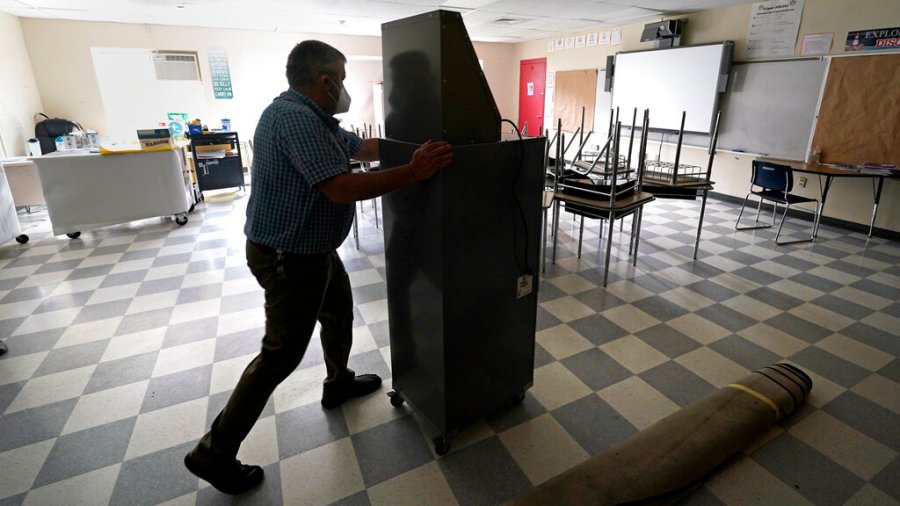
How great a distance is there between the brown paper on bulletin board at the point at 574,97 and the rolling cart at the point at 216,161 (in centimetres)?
515

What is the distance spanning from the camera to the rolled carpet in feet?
4.68

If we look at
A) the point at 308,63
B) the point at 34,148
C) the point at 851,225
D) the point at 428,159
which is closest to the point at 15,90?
the point at 34,148

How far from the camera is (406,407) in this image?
2016 mm

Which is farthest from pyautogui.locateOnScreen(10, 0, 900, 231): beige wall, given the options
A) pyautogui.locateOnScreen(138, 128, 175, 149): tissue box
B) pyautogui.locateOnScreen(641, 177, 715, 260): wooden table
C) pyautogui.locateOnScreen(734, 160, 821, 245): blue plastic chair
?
pyautogui.locateOnScreen(138, 128, 175, 149): tissue box

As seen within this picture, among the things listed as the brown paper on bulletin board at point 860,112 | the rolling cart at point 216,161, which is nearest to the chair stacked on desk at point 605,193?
the brown paper on bulletin board at point 860,112

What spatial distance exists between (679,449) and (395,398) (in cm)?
117

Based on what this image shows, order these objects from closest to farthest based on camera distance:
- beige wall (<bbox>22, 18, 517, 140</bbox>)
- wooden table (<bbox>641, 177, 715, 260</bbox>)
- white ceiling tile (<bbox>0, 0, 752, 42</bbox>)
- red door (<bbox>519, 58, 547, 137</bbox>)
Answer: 1. wooden table (<bbox>641, 177, 715, 260</bbox>)
2. white ceiling tile (<bbox>0, 0, 752, 42</bbox>)
3. beige wall (<bbox>22, 18, 517, 140</bbox>)
4. red door (<bbox>519, 58, 547, 137</bbox>)

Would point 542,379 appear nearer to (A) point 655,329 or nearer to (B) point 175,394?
(A) point 655,329

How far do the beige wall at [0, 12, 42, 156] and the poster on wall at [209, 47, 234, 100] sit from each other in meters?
2.31

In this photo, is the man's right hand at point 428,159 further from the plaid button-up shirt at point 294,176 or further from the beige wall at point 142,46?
the beige wall at point 142,46

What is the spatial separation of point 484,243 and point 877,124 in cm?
503

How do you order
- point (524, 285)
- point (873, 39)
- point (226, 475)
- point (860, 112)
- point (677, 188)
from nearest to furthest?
1. point (226, 475)
2. point (524, 285)
3. point (677, 188)
4. point (873, 39)
5. point (860, 112)

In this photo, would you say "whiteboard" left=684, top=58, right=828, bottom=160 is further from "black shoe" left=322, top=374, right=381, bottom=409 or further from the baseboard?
"black shoe" left=322, top=374, right=381, bottom=409

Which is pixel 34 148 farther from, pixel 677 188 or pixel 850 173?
pixel 850 173
